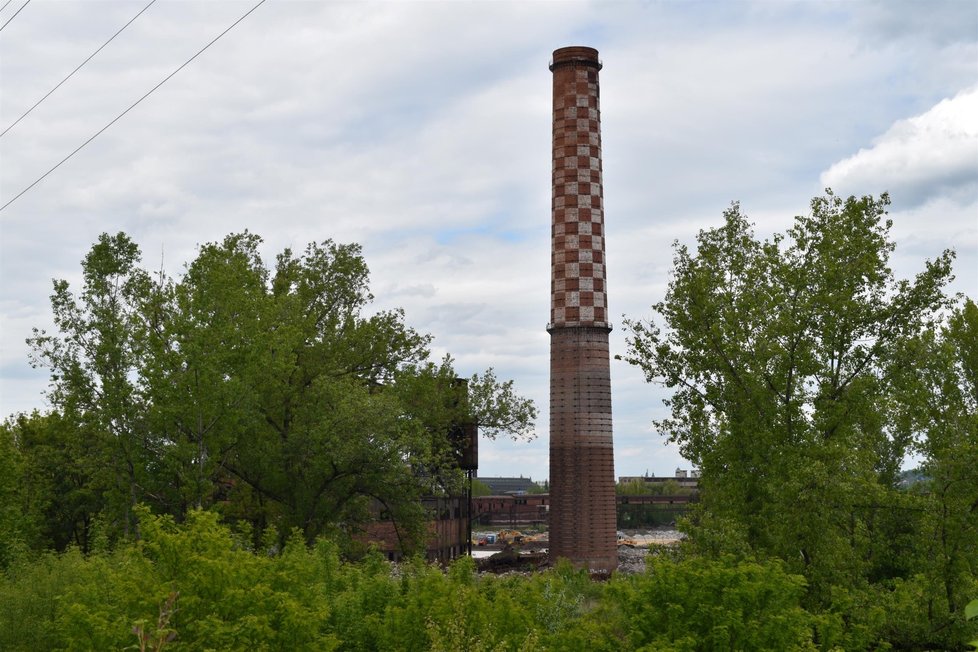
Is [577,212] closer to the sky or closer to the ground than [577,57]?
closer to the ground

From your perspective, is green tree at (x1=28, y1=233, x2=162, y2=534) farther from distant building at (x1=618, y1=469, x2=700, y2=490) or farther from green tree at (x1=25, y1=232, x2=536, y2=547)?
distant building at (x1=618, y1=469, x2=700, y2=490)

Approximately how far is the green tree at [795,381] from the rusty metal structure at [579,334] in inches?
816

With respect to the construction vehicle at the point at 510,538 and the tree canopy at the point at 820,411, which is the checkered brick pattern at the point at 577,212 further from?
the construction vehicle at the point at 510,538

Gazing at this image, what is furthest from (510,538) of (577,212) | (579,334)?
(577,212)

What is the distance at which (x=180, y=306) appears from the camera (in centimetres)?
3766

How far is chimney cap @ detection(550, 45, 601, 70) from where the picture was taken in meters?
50.7

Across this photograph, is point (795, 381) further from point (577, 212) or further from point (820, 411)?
point (577, 212)

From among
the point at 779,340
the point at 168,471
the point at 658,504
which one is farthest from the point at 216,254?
the point at 658,504

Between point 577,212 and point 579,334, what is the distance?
5598mm

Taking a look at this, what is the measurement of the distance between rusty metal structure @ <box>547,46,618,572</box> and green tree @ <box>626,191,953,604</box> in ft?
68.0

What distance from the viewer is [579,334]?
161 ft

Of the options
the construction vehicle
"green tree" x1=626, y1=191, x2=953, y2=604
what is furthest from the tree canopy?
the construction vehicle

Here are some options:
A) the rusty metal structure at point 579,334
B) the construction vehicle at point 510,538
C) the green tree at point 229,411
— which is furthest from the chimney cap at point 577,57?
the construction vehicle at point 510,538

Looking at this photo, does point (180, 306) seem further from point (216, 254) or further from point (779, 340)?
point (779, 340)
